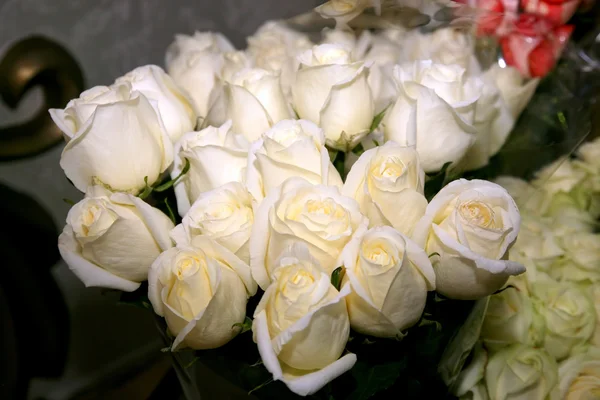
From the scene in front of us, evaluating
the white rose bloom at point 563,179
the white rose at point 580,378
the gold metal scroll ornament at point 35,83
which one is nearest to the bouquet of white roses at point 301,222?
the white rose at point 580,378

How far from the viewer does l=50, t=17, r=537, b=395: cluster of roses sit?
319 millimetres

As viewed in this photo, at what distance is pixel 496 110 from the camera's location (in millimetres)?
509

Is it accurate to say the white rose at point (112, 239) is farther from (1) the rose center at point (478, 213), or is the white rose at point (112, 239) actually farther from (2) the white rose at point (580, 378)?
(2) the white rose at point (580, 378)

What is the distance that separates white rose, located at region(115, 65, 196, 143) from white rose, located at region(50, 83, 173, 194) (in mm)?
38

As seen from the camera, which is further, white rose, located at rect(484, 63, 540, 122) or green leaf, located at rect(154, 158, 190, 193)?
white rose, located at rect(484, 63, 540, 122)

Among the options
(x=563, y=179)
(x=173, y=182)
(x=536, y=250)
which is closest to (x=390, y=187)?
(x=173, y=182)

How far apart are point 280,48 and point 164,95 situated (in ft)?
0.80

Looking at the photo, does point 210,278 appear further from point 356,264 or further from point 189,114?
point 189,114

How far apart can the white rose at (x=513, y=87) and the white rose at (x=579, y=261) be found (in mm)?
152

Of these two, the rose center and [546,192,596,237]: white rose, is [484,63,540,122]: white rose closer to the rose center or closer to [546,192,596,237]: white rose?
[546,192,596,237]: white rose

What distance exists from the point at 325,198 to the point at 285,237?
4cm

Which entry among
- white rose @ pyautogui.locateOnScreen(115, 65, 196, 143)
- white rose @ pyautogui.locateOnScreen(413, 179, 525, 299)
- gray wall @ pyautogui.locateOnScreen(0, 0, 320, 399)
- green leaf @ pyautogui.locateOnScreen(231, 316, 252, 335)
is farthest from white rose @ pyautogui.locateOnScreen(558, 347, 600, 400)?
gray wall @ pyautogui.locateOnScreen(0, 0, 320, 399)

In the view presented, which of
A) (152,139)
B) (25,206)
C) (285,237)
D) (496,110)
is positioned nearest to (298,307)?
(285,237)

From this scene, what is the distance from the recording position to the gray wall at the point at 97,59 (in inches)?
29.5
